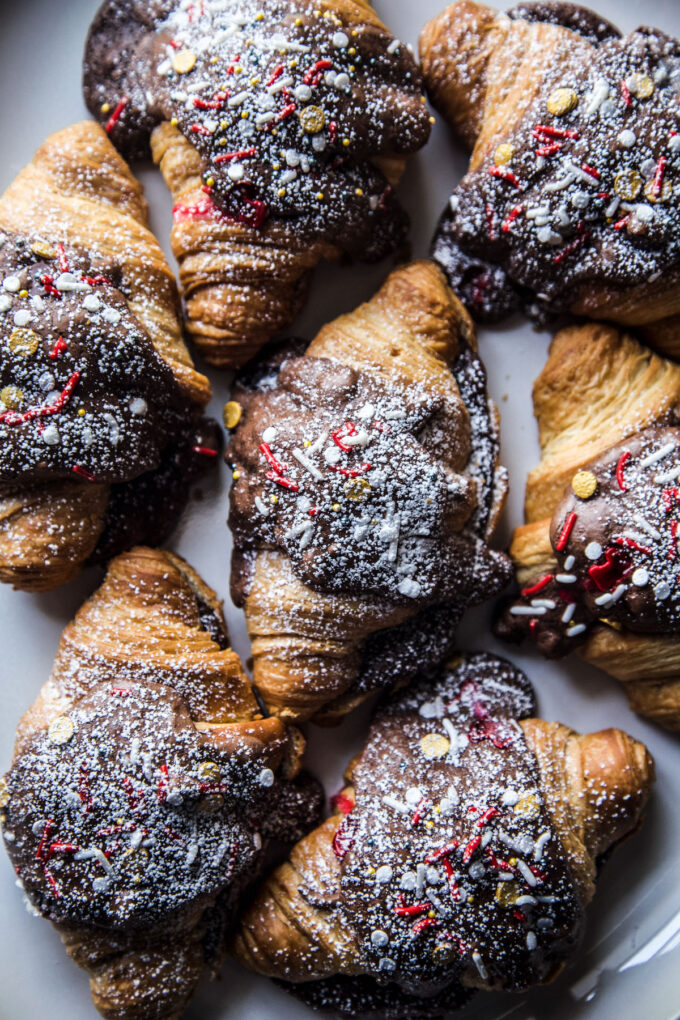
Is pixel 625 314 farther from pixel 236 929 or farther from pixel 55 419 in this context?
pixel 236 929

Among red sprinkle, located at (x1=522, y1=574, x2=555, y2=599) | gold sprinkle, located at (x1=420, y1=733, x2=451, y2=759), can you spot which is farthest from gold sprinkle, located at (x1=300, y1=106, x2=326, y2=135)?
gold sprinkle, located at (x1=420, y1=733, x2=451, y2=759)

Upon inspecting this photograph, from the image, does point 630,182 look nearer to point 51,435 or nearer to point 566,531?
point 566,531

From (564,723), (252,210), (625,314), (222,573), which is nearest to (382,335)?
(252,210)

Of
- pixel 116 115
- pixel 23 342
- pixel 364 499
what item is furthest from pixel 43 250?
pixel 364 499

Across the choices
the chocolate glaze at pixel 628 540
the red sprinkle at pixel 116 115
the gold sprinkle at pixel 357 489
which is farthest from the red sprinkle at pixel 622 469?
the red sprinkle at pixel 116 115

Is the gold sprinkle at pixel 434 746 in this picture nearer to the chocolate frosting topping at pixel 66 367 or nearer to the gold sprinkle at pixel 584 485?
the gold sprinkle at pixel 584 485
